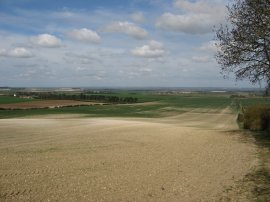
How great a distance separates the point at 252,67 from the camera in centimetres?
2600

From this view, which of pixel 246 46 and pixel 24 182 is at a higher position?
pixel 246 46

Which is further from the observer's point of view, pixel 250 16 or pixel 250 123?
pixel 250 123

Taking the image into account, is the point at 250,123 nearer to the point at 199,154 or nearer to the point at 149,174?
the point at 199,154

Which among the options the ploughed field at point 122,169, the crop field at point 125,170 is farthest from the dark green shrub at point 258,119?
the ploughed field at point 122,169

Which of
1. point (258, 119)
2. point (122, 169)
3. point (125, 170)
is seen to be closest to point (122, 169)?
point (122, 169)

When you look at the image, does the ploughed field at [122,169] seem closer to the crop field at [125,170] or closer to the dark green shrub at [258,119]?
the crop field at [125,170]

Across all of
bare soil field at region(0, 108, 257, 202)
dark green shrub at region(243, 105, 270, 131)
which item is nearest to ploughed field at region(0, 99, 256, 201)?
bare soil field at region(0, 108, 257, 202)

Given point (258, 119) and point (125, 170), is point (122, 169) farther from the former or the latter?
point (258, 119)

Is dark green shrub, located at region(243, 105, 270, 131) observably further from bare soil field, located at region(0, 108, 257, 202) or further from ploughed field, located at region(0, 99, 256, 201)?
bare soil field, located at region(0, 108, 257, 202)

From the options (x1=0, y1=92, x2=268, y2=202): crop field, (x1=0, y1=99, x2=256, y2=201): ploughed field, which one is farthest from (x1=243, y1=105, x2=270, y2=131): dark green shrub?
(x1=0, y1=99, x2=256, y2=201): ploughed field

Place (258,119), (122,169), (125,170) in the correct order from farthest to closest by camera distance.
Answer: (258,119), (122,169), (125,170)

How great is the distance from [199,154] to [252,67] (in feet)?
33.5

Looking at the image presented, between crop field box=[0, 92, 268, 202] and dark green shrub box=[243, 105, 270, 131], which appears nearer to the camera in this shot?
crop field box=[0, 92, 268, 202]

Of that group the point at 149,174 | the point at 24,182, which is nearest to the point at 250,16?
the point at 149,174
